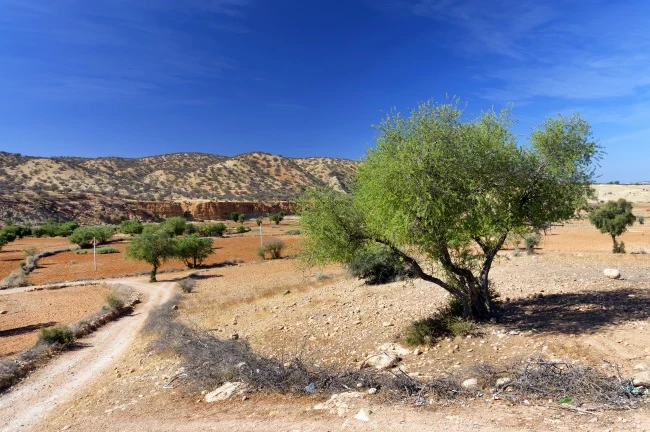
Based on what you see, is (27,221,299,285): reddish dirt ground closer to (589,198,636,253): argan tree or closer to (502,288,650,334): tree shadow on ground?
(502,288,650,334): tree shadow on ground

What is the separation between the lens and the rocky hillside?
9488 cm

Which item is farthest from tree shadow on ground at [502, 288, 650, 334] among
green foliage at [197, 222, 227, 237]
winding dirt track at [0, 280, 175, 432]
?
green foliage at [197, 222, 227, 237]

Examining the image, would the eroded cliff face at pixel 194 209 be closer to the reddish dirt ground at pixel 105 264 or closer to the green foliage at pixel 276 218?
the green foliage at pixel 276 218

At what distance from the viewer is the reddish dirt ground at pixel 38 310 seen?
19.1 meters

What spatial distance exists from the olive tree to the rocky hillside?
2580 inches

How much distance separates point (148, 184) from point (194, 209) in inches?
1148

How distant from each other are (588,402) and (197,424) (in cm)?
661

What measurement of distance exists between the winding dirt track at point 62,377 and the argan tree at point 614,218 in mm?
33563

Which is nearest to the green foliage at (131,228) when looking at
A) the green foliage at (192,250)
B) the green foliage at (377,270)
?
the green foliage at (192,250)

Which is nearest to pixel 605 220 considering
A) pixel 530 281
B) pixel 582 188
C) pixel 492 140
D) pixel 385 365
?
pixel 530 281

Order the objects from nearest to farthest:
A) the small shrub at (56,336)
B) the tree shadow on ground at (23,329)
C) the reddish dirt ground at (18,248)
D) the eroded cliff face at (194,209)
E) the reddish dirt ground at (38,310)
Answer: the small shrub at (56,336) < the reddish dirt ground at (38,310) < the tree shadow on ground at (23,329) < the reddish dirt ground at (18,248) < the eroded cliff face at (194,209)

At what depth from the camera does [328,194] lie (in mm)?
13266

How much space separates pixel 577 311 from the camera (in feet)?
40.4

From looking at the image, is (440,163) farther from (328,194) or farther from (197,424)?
(197,424)
